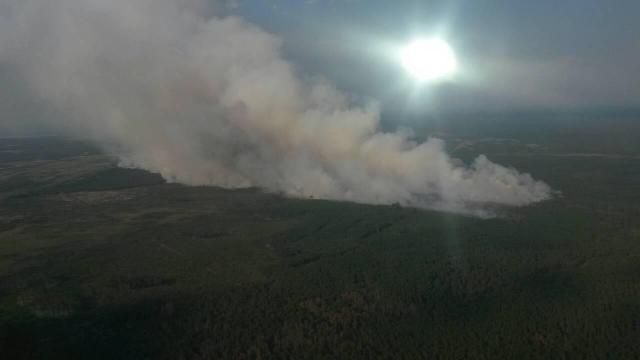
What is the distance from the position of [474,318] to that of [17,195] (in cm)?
11790

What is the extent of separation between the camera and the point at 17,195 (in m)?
161

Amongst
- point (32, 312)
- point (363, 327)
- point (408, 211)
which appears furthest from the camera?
point (408, 211)

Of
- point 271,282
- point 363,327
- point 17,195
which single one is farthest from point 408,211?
point 17,195

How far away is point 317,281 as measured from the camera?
86125 millimetres

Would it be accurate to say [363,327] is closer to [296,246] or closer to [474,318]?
[474,318]

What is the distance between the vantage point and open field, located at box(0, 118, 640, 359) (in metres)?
68.2

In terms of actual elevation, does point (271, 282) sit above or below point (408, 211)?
below

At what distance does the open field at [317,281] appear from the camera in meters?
68.2

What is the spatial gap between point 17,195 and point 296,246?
8288 cm

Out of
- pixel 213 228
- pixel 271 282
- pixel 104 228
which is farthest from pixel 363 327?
pixel 104 228

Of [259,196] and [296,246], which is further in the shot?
[259,196]

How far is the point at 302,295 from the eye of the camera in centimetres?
8081

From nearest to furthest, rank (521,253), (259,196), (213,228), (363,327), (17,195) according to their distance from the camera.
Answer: (363,327)
(521,253)
(213,228)
(259,196)
(17,195)

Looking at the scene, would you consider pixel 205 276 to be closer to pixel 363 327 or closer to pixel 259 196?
pixel 363 327
